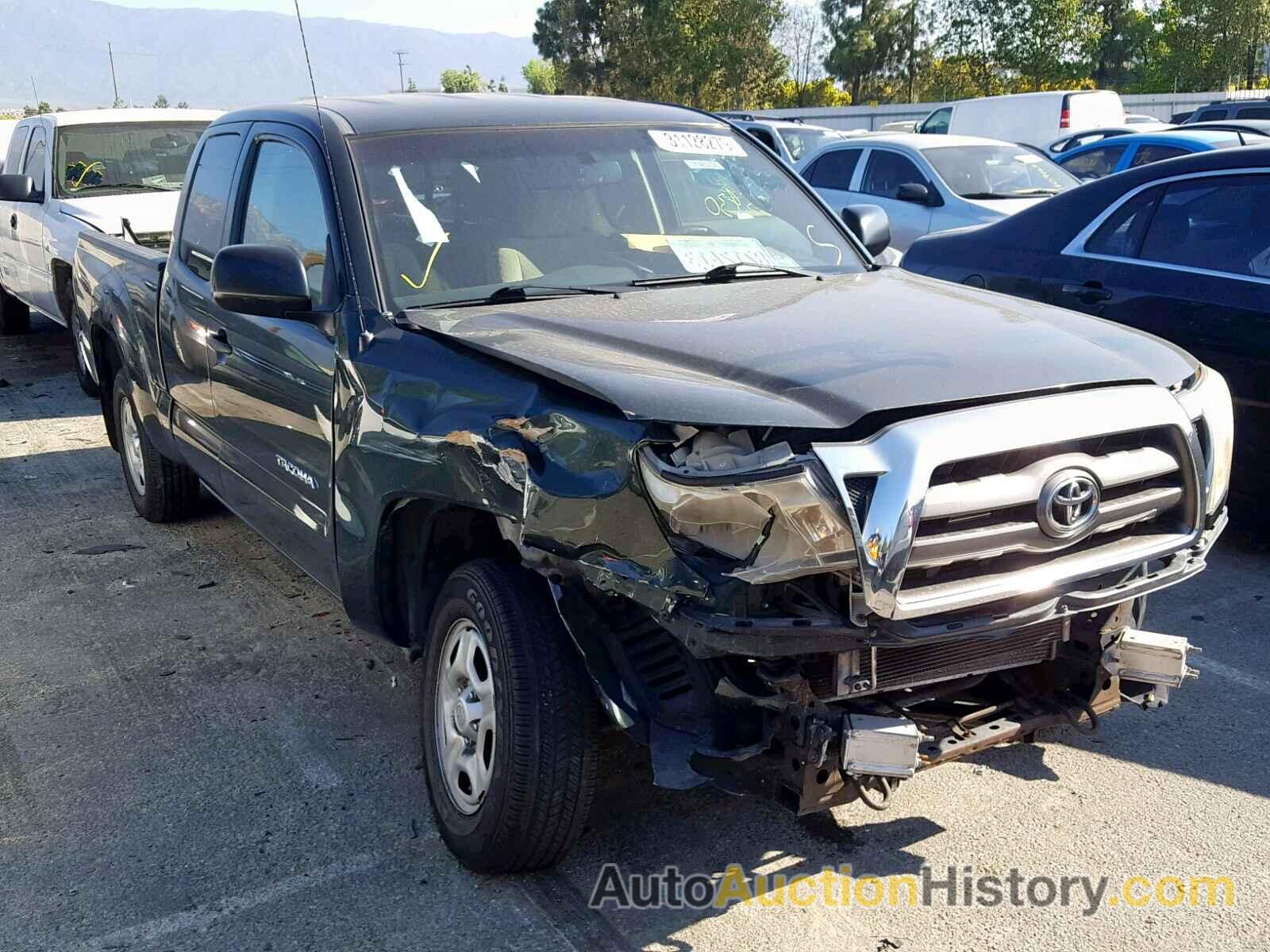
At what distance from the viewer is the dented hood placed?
273cm

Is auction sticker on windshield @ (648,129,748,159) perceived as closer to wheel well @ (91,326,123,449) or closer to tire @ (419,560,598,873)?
tire @ (419,560,598,873)

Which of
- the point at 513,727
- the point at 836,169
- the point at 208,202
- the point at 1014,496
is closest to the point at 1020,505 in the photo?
the point at 1014,496

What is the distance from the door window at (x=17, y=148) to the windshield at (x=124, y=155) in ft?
3.60

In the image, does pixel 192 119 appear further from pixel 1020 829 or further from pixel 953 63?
pixel 953 63

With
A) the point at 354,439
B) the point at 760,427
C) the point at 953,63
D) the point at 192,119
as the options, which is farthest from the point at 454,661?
the point at 953,63

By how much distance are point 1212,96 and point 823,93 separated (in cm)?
2544

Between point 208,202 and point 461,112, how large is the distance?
1.41 m

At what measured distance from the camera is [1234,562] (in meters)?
5.48

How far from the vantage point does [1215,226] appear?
5594mm

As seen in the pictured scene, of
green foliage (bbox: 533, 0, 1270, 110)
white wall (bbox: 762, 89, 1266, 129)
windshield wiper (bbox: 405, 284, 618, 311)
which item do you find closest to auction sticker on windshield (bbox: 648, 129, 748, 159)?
windshield wiper (bbox: 405, 284, 618, 311)

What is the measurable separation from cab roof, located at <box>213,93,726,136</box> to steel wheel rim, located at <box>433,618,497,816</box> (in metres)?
1.72

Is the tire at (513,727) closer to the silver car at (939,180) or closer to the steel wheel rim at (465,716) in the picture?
the steel wheel rim at (465,716)

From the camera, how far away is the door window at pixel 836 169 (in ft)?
40.5

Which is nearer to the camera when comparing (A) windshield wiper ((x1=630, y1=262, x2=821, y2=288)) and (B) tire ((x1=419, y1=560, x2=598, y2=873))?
(B) tire ((x1=419, y1=560, x2=598, y2=873))
